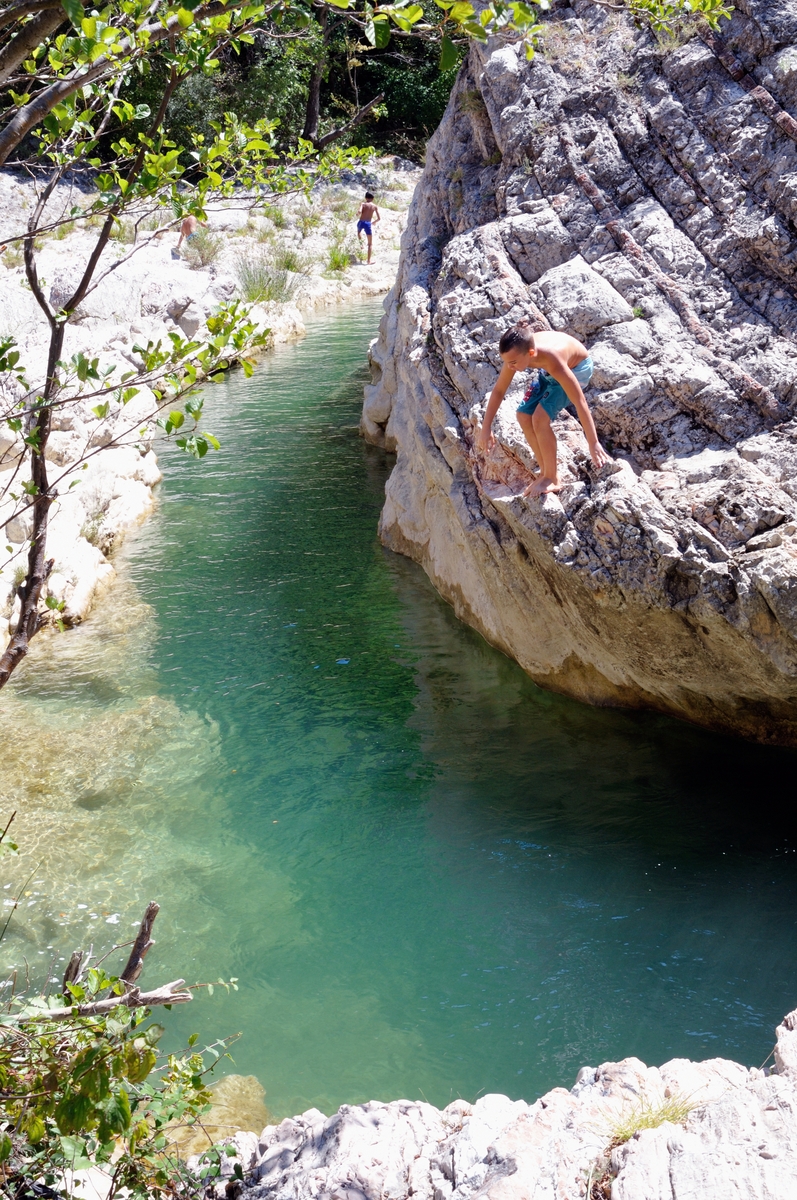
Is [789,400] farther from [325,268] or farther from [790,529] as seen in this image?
[325,268]

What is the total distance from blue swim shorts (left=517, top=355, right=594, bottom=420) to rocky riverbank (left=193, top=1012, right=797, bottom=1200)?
3.96 meters

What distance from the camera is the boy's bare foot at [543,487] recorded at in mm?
6289

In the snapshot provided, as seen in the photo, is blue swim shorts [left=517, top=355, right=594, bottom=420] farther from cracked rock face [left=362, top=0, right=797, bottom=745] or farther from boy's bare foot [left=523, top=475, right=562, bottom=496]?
boy's bare foot [left=523, top=475, right=562, bottom=496]

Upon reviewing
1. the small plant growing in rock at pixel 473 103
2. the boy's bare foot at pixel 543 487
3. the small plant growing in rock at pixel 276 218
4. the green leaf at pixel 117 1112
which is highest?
the small plant growing in rock at pixel 473 103

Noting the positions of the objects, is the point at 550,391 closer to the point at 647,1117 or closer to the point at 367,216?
the point at 647,1117

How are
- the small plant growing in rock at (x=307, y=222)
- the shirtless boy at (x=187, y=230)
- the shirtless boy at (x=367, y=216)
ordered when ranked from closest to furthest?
the shirtless boy at (x=187, y=230) < the shirtless boy at (x=367, y=216) < the small plant growing in rock at (x=307, y=222)

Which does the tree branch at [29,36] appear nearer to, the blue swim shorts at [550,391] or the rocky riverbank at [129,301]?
the rocky riverbank at [129,301]

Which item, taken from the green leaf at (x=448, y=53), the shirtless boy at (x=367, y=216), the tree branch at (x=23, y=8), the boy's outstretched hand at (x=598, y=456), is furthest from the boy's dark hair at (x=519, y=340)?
the shirtless boy at (x=367, y=216)

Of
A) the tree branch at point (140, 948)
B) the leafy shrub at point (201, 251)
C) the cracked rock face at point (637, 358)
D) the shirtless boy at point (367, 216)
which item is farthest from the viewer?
the shirtless boy at point (367, 216)

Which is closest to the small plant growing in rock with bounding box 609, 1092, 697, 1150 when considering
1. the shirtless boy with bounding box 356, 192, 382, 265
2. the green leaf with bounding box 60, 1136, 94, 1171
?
the green leaf with bounding box 60, 1136, 94, 1171

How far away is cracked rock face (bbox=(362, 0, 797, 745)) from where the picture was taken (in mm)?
5758

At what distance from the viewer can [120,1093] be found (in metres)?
2.53

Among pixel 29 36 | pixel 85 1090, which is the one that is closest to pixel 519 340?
pixel 29 36

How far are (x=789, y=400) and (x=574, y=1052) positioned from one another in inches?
158
